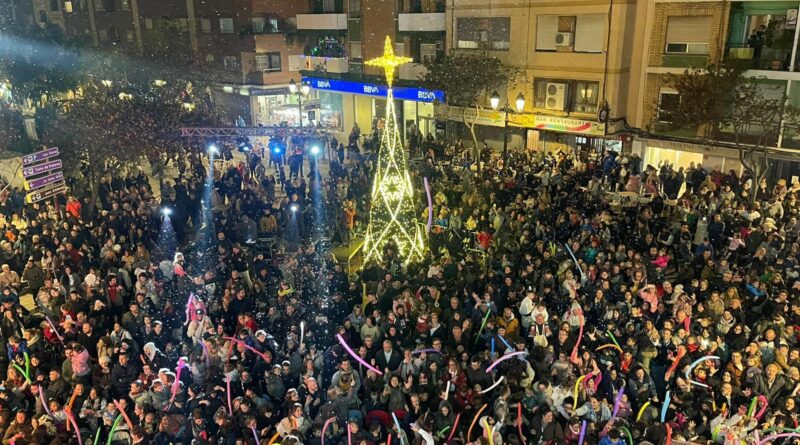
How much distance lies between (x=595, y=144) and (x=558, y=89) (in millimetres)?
2602

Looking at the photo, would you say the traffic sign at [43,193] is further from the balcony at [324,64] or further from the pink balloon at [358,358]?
the balcony at [324,64]

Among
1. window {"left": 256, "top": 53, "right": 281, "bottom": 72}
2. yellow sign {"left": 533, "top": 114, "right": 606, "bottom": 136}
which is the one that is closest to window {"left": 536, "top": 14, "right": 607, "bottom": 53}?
yellow sign {"left": 533, "top": 114, "right": 606, "bottom": 136}

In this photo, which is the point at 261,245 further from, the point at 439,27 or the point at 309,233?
the point at 439,27

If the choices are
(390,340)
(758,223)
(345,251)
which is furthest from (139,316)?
(758,223)

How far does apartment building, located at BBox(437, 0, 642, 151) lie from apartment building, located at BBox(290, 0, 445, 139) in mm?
2400

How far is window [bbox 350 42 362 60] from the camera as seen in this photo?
33781 millimetres

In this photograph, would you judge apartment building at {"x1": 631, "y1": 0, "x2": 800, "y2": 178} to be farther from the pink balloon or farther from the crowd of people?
the pink balloon

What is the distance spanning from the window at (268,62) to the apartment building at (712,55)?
2246 cm

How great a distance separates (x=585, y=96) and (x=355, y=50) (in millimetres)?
14030

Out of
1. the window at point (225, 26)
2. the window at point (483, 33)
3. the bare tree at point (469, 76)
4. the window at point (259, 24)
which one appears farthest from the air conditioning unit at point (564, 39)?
the window at point (225, 26)

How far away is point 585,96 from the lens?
24516 mm

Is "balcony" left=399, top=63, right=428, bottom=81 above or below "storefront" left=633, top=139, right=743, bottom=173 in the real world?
above

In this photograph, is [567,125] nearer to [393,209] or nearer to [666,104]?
[666,104]

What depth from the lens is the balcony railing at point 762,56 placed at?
20.4 meters
